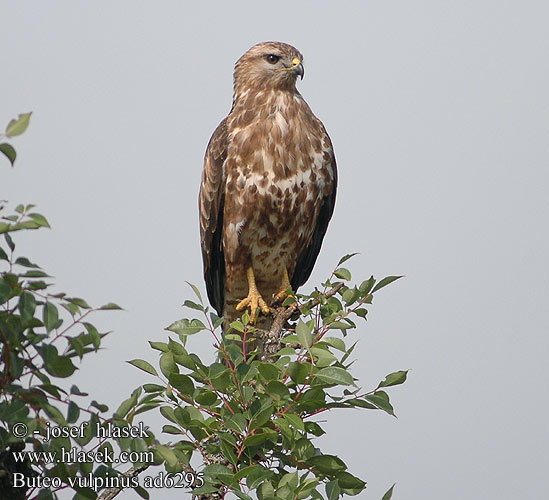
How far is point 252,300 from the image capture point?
611 centimetres

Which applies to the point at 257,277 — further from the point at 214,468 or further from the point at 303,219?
the point at 214,468

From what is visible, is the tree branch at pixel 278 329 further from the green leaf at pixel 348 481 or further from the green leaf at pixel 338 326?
the green leaf at pixel 348 481

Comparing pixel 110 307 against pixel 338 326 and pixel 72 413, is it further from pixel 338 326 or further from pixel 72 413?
pixel 338 326

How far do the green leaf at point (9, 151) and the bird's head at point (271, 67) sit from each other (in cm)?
417

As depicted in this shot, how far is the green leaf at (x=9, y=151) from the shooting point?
2.02 metres

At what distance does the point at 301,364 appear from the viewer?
10.5 ft

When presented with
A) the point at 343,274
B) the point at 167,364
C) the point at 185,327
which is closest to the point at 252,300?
the point at 343,274

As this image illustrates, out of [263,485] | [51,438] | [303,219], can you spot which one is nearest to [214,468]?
[263,485]

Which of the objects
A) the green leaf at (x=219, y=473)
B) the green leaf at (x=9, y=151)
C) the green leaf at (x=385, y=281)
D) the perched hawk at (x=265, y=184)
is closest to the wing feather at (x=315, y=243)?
the perched hawk at (x=265, y=184)

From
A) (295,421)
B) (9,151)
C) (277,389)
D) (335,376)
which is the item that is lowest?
(295,421)

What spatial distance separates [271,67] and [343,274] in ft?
8.99

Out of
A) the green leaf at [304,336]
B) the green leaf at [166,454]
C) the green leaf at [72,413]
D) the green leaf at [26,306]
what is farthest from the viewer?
the green leaf at [304,336]

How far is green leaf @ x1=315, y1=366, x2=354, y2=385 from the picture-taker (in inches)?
119

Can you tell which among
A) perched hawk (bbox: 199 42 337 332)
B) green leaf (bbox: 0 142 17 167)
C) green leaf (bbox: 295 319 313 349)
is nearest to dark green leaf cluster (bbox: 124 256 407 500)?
green leaf (bbox: 295 319 313 349)
